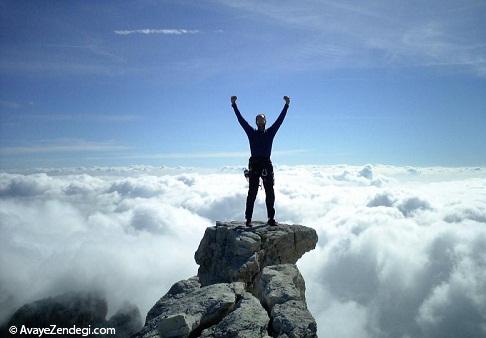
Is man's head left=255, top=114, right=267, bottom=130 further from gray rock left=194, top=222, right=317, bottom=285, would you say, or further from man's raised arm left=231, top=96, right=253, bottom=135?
gray rock left=194, top=222, right=317, bottom=285

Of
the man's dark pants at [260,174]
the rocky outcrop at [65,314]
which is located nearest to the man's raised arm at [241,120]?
the man's dark pants at [260,174]

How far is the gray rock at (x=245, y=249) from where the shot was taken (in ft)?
46.3

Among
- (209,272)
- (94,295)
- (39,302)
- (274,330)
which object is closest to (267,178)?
(209,272)

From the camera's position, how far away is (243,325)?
8.32 meters

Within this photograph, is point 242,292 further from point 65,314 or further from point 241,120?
point 65,314

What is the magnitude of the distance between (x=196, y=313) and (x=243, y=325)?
151 centimetres

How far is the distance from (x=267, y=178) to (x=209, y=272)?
543 cm

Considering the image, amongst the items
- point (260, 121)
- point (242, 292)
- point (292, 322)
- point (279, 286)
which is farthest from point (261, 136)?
point (292, 322)

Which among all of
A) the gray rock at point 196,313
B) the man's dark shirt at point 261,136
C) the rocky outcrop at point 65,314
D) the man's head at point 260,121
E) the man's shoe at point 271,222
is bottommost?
the rocky outcrop at point 65,314

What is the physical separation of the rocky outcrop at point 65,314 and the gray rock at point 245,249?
107520 mm

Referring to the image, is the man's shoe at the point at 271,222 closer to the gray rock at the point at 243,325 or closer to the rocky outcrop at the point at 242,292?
the rocky outcrop at the point at 242,292

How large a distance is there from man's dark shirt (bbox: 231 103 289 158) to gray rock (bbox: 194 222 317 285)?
3.72 meters

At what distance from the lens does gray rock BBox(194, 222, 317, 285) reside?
46.3ft

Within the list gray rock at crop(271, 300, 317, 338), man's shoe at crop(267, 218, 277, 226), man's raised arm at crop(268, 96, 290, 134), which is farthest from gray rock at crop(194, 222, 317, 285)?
man's raised arm at crop(268, 96, 290, 134)
